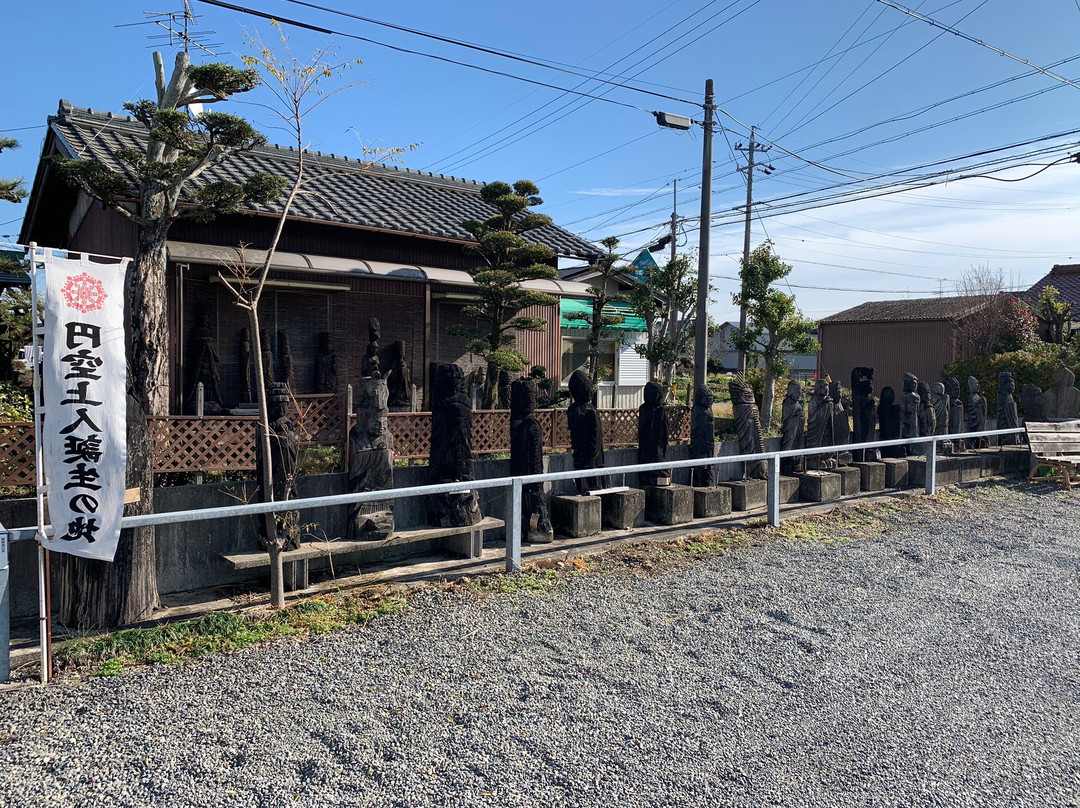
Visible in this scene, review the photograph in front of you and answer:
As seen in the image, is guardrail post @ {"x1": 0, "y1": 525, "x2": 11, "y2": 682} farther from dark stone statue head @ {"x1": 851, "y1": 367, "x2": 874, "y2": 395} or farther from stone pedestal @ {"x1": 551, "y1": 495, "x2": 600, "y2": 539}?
dark stone statue head @ {"x1": 851, "y1": 367, "x2": 874, "y2": 395}

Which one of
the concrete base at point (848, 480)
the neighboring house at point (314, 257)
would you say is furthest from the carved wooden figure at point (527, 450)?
the neighboring house at point (314, 257)

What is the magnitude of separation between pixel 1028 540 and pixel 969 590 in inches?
93.9

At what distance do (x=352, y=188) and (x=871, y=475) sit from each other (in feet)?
34.2

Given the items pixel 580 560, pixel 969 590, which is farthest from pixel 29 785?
pixel 969 590

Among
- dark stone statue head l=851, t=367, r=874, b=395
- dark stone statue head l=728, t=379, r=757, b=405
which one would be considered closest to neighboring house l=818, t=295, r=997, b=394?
dark stone statue head l=851, t=367, r=874, b=395

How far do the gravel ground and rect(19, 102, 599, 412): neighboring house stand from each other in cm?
711

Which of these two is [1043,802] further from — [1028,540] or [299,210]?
[299,210]

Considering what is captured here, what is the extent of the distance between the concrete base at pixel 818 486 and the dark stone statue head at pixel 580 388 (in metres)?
3.41

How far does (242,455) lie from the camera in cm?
727

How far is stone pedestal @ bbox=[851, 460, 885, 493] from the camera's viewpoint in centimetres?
1007

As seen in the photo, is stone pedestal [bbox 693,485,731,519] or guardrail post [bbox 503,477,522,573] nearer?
guardrail post [bbox 503,477,522,573]

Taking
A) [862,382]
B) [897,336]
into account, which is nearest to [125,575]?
[862,382]

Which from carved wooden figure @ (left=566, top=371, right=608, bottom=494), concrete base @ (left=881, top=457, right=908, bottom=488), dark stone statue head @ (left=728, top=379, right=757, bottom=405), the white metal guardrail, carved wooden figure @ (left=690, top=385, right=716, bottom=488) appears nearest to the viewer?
the white metal guardrail

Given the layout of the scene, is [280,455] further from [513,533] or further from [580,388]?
[580,388]
